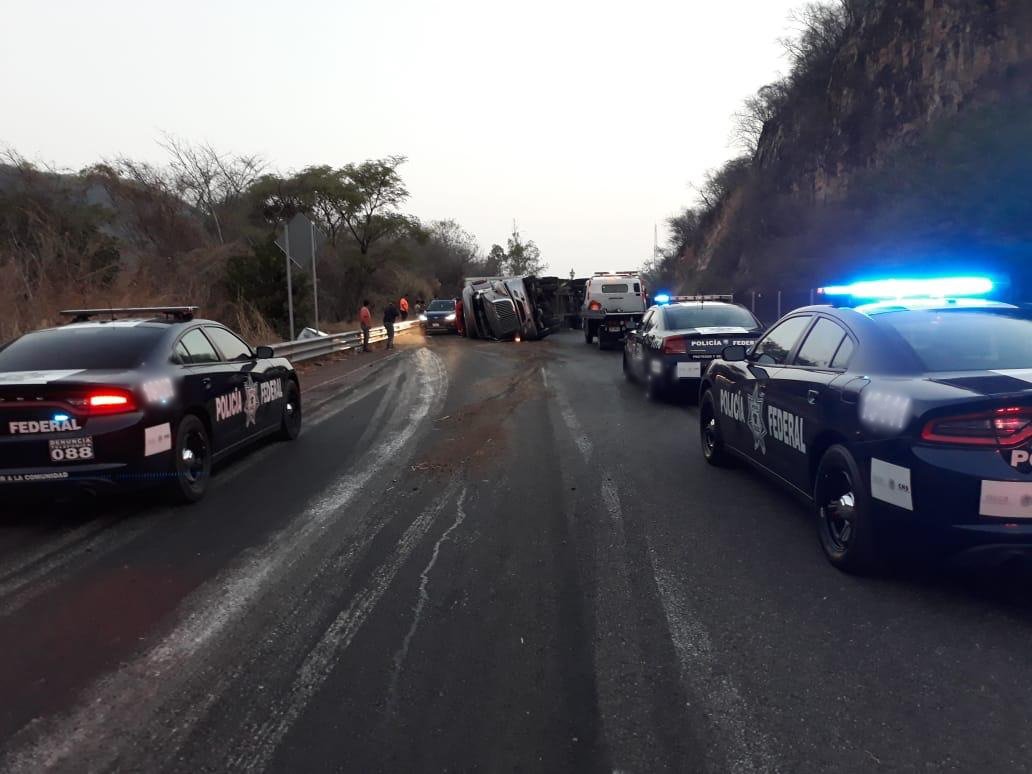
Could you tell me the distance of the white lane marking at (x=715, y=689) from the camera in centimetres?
278

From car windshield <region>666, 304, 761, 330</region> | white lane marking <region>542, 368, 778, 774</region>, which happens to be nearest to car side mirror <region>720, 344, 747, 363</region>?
white lane marking <region>542, 368, 778, 774</region>

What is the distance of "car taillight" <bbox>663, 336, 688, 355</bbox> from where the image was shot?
11438 millimetres

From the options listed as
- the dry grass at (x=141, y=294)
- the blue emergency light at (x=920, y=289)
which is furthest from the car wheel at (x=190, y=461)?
the dry grass at (x=141, y=294)

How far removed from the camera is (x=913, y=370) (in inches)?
171

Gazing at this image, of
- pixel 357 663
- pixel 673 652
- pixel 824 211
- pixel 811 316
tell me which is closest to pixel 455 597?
pixel 357 663

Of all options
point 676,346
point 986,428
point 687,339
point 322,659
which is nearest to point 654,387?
point 676,346

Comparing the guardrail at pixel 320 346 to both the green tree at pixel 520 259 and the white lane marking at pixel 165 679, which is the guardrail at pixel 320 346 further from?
the green tree at pixel 520 259

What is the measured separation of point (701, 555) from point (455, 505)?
2069mm

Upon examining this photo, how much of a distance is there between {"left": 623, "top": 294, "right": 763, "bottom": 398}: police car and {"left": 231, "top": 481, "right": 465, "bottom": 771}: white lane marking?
22.6ft

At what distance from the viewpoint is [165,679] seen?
3.39 metres

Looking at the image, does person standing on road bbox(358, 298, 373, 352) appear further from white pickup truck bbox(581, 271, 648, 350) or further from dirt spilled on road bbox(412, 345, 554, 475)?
dirt spilled on road bbox(412, 345, 554, 475)

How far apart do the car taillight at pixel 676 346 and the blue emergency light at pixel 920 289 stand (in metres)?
5.57

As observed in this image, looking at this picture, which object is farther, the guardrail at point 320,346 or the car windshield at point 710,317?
the guardrail at point 320,346

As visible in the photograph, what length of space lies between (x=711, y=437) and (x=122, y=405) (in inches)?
200
